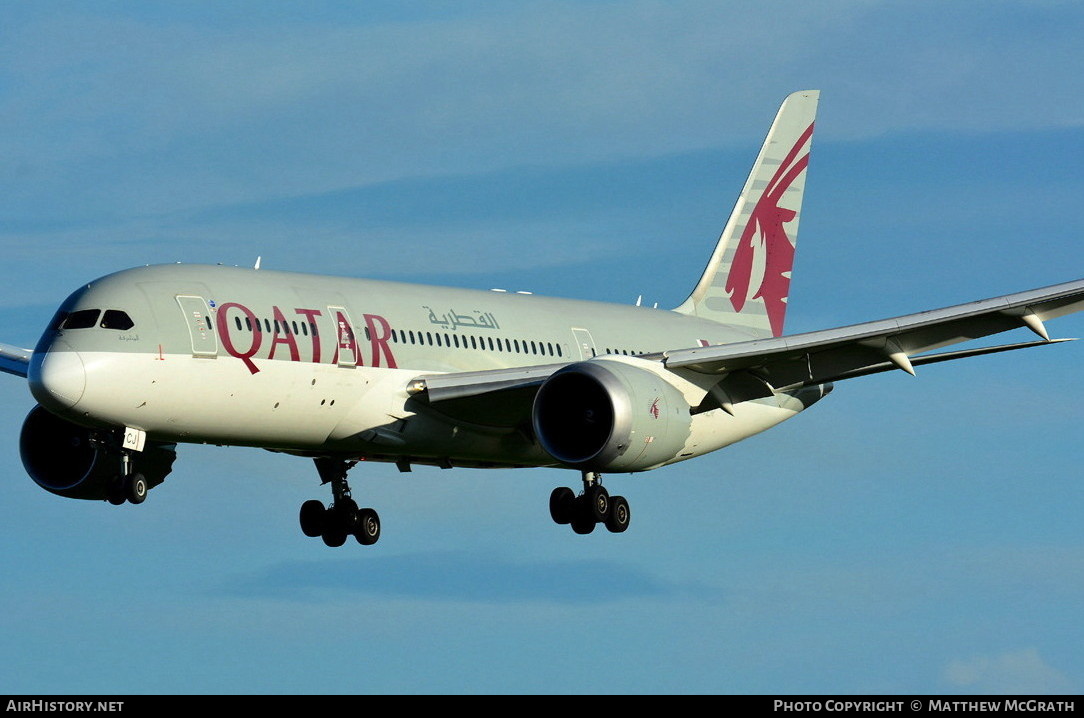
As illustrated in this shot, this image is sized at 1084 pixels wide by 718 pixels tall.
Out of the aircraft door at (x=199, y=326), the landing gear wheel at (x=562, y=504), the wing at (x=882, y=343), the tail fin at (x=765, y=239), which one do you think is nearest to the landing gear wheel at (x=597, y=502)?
the landing gear wheel at (x=562, y=504)

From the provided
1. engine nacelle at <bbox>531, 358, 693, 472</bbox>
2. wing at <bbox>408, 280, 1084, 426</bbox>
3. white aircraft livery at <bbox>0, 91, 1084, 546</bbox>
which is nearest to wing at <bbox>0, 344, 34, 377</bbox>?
white aircraft livery at <bbox>0, 91, 1084, 546</bbox>

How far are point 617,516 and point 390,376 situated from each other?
Result: 6.28 metres

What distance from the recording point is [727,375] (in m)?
42.2

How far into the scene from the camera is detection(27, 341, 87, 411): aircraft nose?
35969 mm

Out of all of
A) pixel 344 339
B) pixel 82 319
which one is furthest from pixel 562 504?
pixel 82 319

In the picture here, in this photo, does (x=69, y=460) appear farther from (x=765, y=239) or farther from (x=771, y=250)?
(x=771, y=250)

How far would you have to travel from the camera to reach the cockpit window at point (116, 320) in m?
36.9

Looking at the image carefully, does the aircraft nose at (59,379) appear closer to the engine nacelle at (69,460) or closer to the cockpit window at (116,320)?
the cockpit window at (116,320)

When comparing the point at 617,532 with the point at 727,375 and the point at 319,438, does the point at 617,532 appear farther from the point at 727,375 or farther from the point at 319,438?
the point at 319,438

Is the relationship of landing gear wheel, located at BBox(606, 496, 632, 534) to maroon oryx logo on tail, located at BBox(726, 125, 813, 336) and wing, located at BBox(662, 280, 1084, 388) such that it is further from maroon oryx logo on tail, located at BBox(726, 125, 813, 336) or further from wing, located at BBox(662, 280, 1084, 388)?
maroon oryx logo on tail, located at BBox(726, 125, 813, 336)

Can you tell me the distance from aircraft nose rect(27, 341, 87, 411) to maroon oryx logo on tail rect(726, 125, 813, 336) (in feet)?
73.3

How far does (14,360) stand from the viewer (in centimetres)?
4450

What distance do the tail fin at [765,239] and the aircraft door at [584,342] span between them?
6444 millimetres

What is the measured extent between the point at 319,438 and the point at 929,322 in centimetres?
1265
